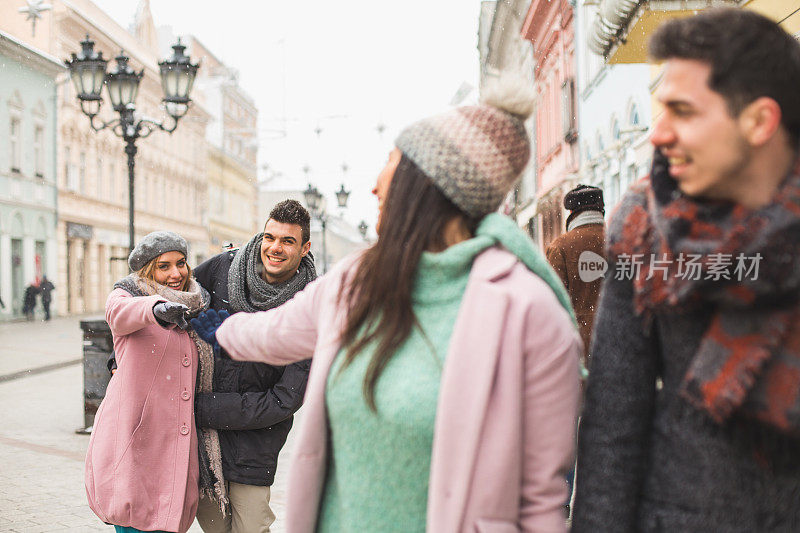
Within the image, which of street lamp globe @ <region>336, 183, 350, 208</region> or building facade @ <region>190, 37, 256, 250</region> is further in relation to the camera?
building facade @ <region>190, 37, 256, 250</region>

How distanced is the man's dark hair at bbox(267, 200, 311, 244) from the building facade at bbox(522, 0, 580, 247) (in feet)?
47.6

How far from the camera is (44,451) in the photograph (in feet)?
25.3

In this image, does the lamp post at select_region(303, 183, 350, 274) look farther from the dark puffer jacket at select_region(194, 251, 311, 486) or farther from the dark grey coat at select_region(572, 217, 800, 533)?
the dark grey coat at select_region(572, 217, 800, 533)

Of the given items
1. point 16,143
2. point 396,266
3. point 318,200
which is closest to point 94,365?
point 396,266

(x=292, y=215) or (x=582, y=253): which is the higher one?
(x=292, y=215)

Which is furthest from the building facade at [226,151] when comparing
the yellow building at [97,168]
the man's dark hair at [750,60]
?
the man's dark hair at [750,60]

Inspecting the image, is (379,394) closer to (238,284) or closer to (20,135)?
(238,284)

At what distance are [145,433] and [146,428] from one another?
0.02 meters

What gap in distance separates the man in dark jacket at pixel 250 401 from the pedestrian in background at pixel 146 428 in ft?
0.36

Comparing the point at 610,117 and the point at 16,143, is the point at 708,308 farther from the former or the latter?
the point at 16,143

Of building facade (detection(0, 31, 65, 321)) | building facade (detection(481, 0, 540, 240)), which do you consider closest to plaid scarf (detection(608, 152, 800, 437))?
building facade (detection(481, 0, 540, 240))

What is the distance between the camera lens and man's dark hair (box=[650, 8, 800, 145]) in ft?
4.74

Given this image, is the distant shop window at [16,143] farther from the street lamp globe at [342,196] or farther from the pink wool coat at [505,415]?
the pink wool coat at [505,415]

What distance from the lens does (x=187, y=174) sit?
52.2 metres
